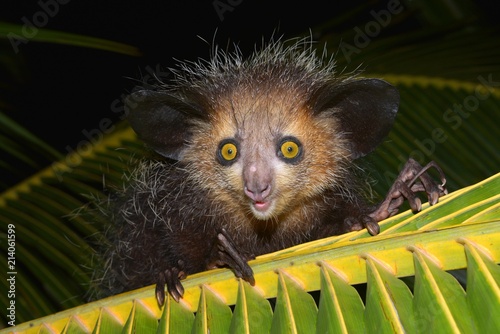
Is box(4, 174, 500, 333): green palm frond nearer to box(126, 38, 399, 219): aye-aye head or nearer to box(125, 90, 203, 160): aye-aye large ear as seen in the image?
box(126, 38, 399, 219): aye-aye head

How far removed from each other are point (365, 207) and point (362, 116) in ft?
1.26

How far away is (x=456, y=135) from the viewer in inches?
119

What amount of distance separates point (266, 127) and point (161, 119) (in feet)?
1.44

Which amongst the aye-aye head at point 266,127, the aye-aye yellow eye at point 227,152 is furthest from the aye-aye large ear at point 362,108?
the aye-aye yellow eye at point 227,152

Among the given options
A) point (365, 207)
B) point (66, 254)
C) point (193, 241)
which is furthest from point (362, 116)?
point (66, 254)

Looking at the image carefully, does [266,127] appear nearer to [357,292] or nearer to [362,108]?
[362,108]

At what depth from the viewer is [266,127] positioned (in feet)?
8.70

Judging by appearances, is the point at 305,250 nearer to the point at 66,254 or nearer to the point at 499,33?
the point at 66,254

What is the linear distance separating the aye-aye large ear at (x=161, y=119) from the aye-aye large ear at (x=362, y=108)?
580 mm

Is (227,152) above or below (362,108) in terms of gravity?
above

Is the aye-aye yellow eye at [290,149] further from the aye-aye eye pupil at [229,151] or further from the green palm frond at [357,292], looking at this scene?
the green palm frond at [357,292]

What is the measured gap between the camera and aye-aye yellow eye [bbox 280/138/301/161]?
2.67 m

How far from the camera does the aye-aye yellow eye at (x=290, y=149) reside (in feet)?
8.76

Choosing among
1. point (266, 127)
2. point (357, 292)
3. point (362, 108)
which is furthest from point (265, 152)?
point (357, 292)
